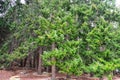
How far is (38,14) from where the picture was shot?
16.9m

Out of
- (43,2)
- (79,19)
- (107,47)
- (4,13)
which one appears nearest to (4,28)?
(4,13)

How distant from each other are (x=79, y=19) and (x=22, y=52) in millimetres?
4676

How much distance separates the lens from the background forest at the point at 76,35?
14.0 metres

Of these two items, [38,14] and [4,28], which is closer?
[38,14]

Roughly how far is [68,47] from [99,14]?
317 centimetres

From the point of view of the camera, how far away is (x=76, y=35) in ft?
49.3

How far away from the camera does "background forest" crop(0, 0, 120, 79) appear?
1401 centimetres

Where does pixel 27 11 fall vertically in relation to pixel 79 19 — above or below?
above

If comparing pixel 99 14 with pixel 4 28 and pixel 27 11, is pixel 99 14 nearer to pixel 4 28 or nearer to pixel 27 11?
pixel 27 11

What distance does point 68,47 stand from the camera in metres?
14.1

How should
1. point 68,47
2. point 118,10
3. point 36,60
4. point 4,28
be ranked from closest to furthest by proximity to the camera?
point 68,47 < point 118,10 < point 36,60 < point 4,28

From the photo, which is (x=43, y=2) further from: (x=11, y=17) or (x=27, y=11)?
(x=11, y=17)

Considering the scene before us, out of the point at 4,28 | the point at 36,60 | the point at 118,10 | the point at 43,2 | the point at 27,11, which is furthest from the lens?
the point at 4,28

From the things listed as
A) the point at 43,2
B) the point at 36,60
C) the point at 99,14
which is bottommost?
the point at 36,60
